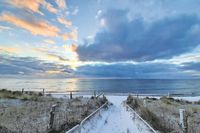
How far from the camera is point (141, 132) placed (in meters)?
12.4

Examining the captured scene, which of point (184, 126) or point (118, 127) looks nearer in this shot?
point (184, 126)

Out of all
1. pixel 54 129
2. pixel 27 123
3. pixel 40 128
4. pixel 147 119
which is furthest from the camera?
pixel 147 119

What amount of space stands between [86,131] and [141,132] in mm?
2639

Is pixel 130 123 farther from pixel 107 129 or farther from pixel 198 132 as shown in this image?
pixel 198 132

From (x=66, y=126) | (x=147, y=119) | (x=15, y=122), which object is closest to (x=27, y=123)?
(x=15, y=122)

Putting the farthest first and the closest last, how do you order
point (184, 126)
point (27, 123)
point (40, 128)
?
point (27, 123)
point (40, 128)
point (184, 126)

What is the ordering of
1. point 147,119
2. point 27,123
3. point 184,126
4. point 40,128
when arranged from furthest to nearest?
point 147,119
point 27,123
point 40,128
point 184,126

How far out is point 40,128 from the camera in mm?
11891

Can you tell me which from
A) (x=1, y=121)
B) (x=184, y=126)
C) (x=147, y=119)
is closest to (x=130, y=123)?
(x=147, y=119)

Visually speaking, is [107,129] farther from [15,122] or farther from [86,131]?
[15,122]

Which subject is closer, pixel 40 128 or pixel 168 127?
pixel 40 128

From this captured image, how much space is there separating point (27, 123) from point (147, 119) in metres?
6.69

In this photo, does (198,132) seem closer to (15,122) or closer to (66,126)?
(66,126)

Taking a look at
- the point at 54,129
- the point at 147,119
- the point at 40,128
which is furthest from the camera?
the point at 147,119
